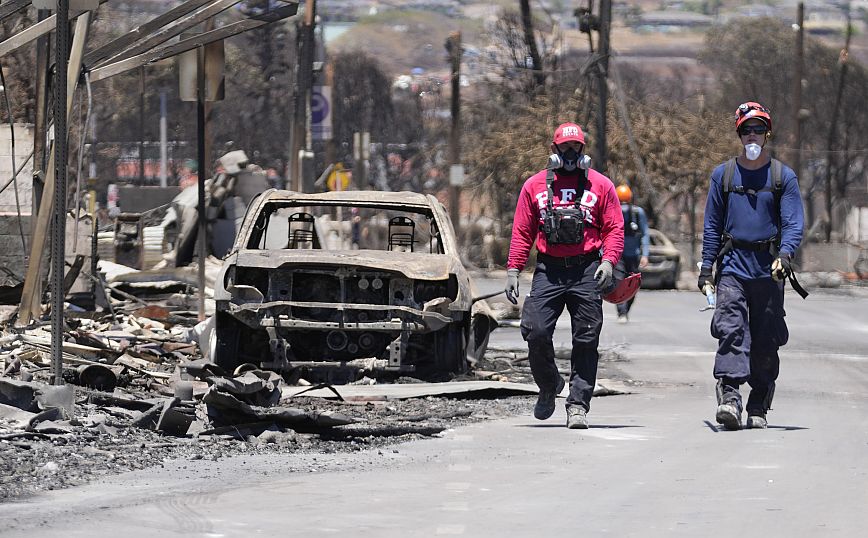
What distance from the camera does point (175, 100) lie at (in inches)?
3236

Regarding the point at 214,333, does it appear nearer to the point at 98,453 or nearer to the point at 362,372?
the point at 362,372

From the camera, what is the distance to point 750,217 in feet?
33.2

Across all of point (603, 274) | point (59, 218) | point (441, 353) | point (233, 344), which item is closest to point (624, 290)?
point (603, 274)

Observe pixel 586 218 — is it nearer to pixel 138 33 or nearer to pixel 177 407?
pixel 177 407

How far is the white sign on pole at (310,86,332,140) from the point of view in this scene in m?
39.6

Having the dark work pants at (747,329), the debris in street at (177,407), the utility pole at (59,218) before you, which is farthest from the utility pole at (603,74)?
the utility pole at (59,218)

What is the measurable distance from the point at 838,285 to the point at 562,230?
95.3 feet

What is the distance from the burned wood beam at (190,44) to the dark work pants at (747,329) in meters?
6.64

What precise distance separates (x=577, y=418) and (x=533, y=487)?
8.09ft

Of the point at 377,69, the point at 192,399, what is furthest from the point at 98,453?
the point at 377,69

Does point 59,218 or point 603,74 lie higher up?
point 603,74

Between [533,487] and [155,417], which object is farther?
[155,417]

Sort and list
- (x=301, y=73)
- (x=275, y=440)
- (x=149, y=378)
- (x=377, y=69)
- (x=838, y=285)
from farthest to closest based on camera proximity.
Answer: (x=377, y=69), (x=838, y=285), (x=301, y=73), (x=149, y=378), (x=275, y=440)

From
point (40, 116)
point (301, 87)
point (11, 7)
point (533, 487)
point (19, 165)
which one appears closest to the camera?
point (533, 487)
